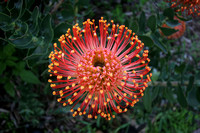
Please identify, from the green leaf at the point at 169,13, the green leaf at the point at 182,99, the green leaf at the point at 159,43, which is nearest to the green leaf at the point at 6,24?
the green leaf at the point at 159,43

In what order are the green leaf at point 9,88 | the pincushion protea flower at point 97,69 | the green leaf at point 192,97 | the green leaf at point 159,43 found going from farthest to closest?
the green leaf at point 9,88
the green leaf at point 192,97
the green leaf at point 159,43
the pincushion protea flower at point 97,69

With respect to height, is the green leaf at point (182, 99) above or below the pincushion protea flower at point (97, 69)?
below

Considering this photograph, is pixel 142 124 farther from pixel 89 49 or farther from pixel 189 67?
pixel 89 49

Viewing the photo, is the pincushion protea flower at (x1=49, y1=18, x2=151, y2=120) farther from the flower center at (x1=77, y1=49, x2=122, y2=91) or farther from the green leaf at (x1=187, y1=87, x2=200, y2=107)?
the green leaf at (x1=187, y1=87, x2=200, y2=107)

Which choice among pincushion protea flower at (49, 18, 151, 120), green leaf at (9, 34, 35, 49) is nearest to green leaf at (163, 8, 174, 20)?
pincushion protea flower at (49, 18, 151, 120)

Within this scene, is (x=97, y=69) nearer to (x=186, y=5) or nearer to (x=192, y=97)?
(x=186, y=5)

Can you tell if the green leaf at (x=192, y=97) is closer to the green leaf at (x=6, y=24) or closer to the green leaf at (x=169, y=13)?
the green leaf at (x=169, y=13)
